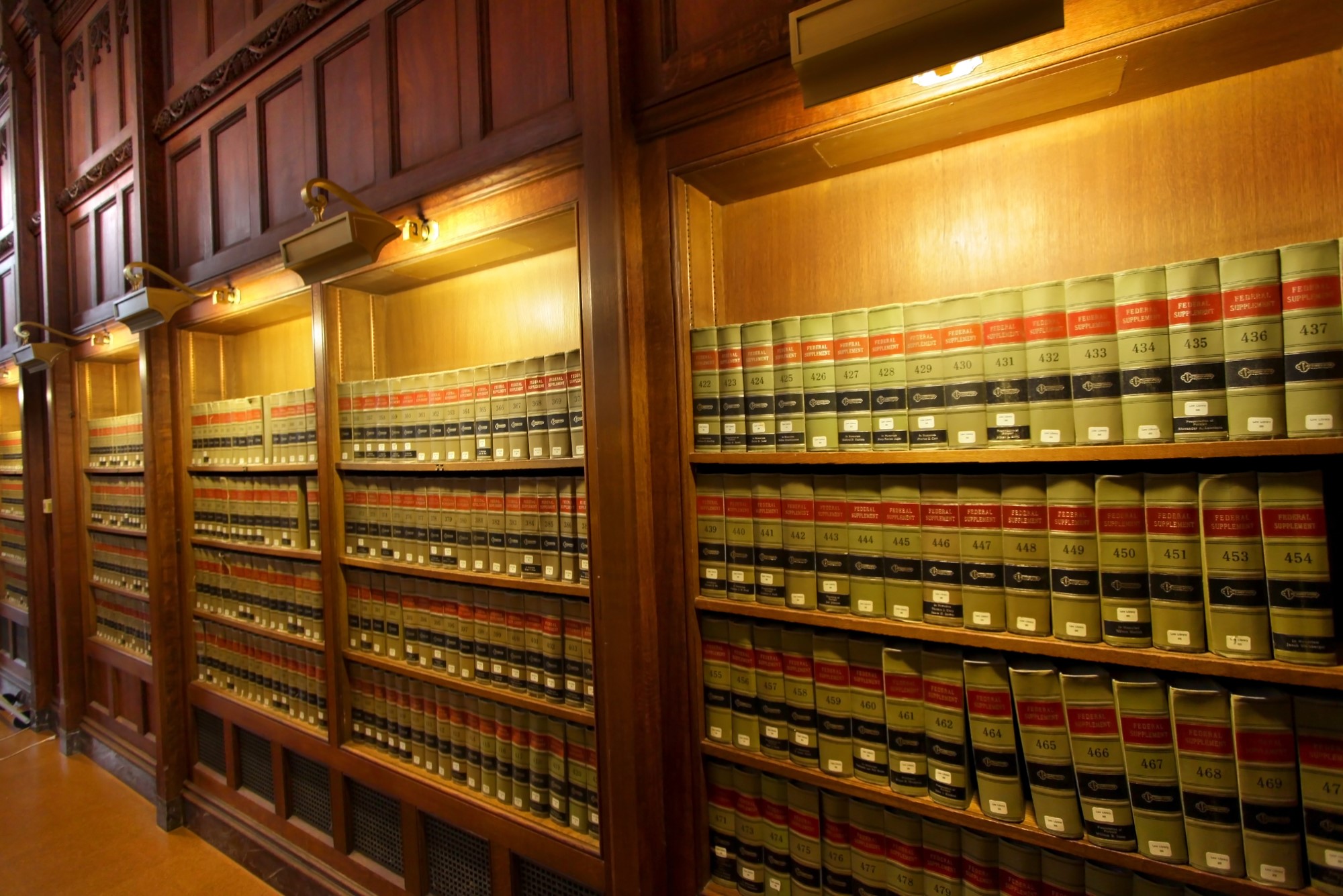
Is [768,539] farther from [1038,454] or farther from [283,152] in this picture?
[283,152]

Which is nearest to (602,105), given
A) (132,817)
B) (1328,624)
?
(1328,624)

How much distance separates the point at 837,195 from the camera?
4.72 feet

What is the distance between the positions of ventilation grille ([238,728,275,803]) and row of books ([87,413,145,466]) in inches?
55.5

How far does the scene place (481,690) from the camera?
174 centimetres

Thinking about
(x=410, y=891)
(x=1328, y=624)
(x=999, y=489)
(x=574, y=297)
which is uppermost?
(x=574, y=297)

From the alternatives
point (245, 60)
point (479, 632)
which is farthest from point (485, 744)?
point (245, 60)

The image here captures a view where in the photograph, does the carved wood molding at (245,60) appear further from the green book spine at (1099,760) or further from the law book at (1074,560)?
the green book spine at (1099,760)

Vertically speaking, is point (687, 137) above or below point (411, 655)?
above

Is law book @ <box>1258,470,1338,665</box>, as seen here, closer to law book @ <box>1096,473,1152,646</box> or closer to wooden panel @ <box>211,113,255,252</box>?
law book @ <box>1096,473,1152,646</box>

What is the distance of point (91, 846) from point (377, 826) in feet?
5.08

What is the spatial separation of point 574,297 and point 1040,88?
3.95 feet

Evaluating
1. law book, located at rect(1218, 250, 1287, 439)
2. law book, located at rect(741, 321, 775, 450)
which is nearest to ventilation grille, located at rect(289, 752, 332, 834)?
law book, located at rect(741, 321, 775, 450)

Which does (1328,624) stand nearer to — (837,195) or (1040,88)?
(1040,88)

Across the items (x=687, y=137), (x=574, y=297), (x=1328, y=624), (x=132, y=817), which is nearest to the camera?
(x=1328, y=624)
